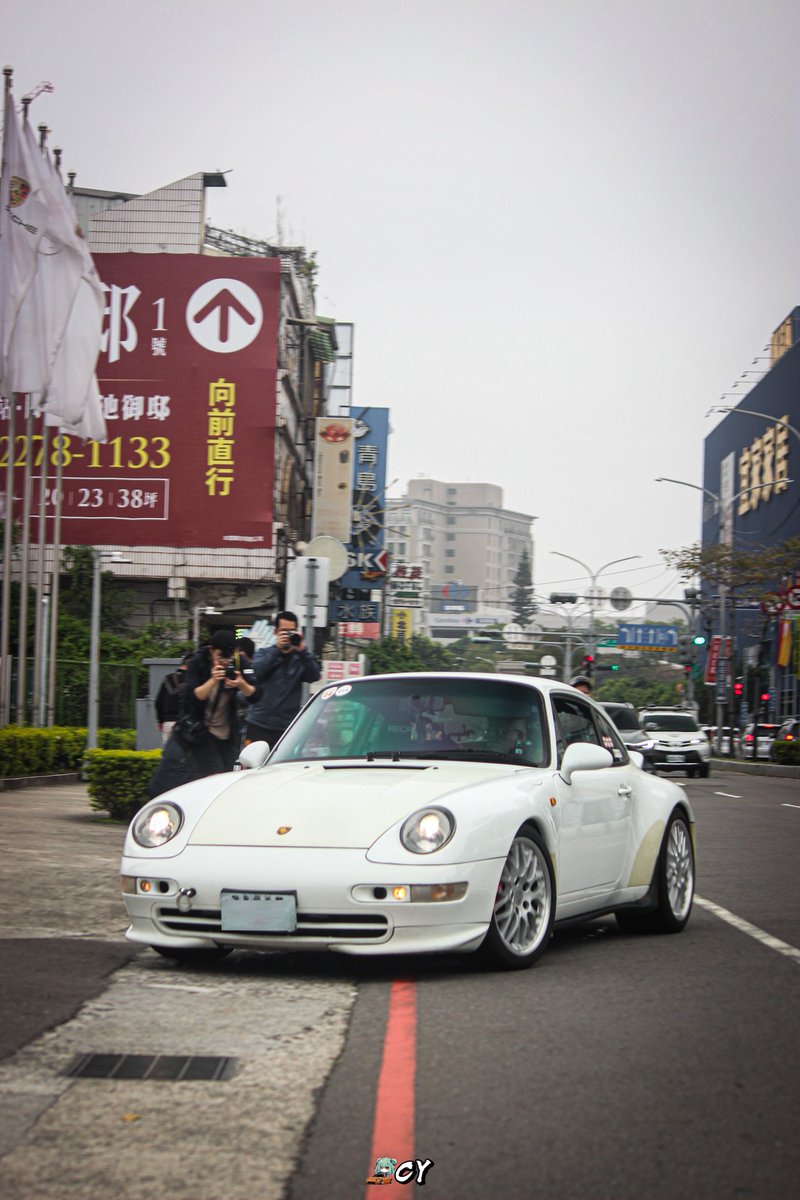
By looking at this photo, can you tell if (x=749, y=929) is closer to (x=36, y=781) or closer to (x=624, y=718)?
(x=36, y=781)

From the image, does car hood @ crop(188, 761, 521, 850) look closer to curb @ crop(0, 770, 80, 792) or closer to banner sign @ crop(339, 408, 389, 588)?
curb @ crop(0, 770, 80, 792)

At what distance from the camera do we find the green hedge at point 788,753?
131ft

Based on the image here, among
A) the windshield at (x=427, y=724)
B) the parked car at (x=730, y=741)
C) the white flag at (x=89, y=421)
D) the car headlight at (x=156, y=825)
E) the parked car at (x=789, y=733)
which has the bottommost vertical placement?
the parked car at (x=730, y=741)

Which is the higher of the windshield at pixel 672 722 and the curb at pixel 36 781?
the windshield at pixel 672 722

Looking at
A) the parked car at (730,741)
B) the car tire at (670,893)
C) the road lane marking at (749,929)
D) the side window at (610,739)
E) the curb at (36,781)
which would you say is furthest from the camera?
the parked car at (730,741)

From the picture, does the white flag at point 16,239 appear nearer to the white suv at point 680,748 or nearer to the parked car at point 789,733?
the white suv at point 680,748

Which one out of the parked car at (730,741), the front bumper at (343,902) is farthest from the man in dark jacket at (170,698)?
the parked car at (730,741)

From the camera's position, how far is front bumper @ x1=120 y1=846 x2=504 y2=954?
610 centimetres

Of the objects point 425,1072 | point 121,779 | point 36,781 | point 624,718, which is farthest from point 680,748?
point 425,1072

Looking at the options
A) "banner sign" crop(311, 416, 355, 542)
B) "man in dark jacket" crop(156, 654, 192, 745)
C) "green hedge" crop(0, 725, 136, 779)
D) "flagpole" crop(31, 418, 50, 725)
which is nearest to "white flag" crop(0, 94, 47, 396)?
"flagpole" crop(31, 418, 50, 725)

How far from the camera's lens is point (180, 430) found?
135ft

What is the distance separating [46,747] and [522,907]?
1676cm

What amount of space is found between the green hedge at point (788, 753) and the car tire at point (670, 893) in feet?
107

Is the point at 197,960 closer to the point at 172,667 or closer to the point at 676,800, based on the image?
the point at 676,800
